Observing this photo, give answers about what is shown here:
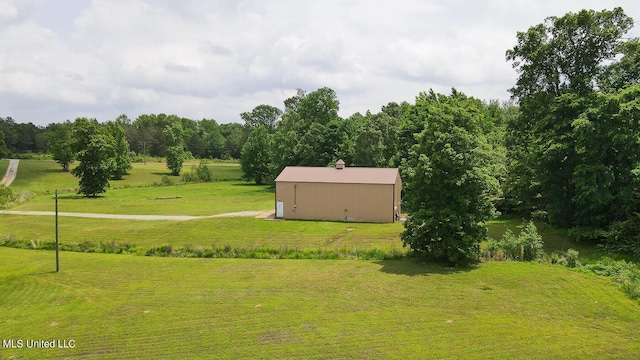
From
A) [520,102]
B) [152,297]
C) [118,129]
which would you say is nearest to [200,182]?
[118,129]

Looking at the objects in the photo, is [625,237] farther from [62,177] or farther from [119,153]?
[119,153]

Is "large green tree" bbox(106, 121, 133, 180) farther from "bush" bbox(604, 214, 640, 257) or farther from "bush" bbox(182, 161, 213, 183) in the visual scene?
"bush" bbox(604, 214, 640, 257)

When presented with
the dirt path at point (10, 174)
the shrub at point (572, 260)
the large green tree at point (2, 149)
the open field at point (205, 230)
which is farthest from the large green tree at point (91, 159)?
the large green tree at point (2, 149)

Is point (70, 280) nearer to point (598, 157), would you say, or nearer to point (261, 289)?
point (261, 289)

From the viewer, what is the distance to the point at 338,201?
1580 inches

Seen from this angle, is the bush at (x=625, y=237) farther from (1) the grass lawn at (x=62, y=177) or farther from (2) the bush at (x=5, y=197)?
(1) the grass lawn at (x=62, y=177)

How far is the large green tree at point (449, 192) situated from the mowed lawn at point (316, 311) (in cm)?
148

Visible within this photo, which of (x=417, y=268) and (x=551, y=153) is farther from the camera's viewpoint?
(x=551, y=153)

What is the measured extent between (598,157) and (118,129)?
8440 cm

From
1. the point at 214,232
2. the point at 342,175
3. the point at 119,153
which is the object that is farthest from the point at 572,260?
the point at 119,153

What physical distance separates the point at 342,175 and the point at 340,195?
2238 mm

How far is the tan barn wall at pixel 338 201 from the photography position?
39.3 meters

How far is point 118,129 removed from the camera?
297ft

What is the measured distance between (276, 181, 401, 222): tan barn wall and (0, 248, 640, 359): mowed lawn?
1510cm
